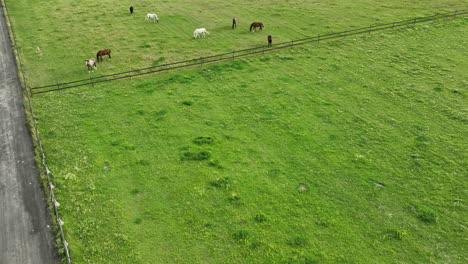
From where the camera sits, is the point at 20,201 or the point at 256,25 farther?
the point at 256,25

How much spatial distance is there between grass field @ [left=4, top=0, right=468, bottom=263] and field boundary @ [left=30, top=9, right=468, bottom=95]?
3.71 ft

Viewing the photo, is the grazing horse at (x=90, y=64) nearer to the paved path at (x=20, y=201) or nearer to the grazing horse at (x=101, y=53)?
the grazing horse at (x=101, y=53)

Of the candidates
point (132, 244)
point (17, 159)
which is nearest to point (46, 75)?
point (17, 159)

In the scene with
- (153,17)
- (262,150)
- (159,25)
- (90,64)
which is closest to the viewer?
(262,150)

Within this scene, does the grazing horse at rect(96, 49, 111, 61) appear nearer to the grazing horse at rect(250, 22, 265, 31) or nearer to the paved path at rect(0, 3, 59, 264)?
the paved path at rect(0, 3, 59, 264)

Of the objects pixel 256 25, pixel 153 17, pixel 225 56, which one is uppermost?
pixel 153 17

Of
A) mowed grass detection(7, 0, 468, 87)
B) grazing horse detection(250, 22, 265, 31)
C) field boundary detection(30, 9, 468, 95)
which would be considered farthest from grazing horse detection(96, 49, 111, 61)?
grazing horse detection(250, 22, 265, 31)

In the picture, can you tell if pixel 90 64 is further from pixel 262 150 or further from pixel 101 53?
pixel 262 150

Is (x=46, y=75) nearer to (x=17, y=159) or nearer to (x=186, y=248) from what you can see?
(x=17, y=159)

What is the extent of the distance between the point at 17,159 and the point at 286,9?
143 feet

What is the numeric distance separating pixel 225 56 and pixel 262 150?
17.4m

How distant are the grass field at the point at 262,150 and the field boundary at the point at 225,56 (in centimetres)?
113

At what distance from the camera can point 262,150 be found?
24062 millimetres

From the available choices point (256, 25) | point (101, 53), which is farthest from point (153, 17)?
point (256, 25)
